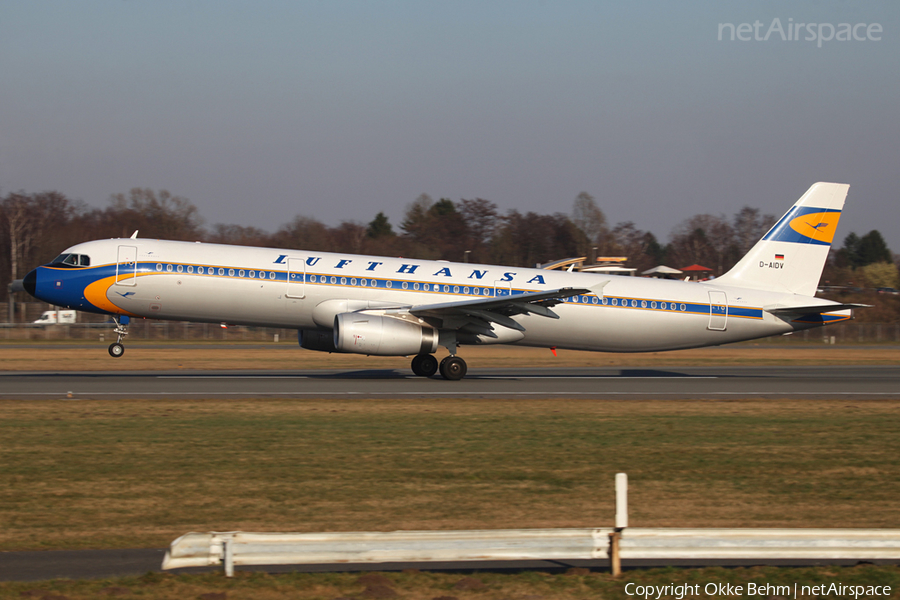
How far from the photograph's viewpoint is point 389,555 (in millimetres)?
6637

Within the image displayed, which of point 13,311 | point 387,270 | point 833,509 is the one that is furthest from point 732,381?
point 13,311

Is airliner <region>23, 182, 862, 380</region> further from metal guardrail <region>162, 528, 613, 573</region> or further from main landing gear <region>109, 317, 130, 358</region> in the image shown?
metal guardrail <region>162, 528, 613, 573</region>

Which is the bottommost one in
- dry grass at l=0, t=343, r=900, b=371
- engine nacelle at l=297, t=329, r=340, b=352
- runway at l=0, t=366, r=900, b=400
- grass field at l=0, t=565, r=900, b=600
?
grass field at l=0, t=565, r=900, b=600

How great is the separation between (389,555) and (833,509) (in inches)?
246

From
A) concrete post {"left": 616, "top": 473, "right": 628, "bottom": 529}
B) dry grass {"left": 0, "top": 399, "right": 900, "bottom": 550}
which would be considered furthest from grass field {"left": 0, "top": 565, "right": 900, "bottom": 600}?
dry grass {"left": 0, "top": 399, "right": 900, "bottom": 550}

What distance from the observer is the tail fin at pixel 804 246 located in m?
28.5

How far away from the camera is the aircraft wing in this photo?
23656 millimetres

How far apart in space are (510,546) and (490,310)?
1817 centimetres

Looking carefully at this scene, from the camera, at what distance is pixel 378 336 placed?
2325cm

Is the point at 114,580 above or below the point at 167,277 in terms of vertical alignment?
below

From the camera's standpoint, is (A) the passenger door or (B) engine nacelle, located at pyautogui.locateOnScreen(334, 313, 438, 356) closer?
(B) engine nacelle, located at pyautogui.locateOnScreen(334, 313, 438, 356)

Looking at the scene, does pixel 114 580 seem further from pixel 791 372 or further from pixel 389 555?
pixel 791 372
